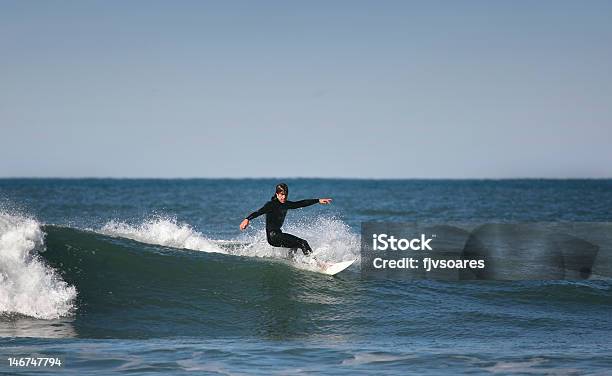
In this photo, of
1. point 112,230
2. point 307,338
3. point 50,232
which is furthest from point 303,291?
point 112,230

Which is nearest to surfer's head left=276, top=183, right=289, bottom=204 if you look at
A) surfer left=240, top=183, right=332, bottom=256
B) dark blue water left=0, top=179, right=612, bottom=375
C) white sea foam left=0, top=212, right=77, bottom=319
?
surfer left=240, top=183, right=332, bottom=256

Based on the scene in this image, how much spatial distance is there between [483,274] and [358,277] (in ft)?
9.64

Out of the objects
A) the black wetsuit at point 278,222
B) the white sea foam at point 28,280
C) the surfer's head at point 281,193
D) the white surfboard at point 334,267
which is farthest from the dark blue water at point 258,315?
the surfer's head at point 281,193

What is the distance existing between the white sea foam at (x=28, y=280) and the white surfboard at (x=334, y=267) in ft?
15.3

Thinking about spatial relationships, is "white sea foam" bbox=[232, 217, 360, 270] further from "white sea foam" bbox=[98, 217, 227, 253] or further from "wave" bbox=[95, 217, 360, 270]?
"white sea foam" bbox=[98, 217, 227, 253]

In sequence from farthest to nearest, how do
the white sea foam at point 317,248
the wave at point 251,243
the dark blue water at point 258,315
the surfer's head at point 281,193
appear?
the wave at point 251,243, the white sea foam at point 317,248, the surfer's head at point 281,193, the dark blue water at point 258,315

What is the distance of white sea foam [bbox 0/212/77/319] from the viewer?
12.5 metres

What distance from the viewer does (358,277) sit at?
15.8 meters

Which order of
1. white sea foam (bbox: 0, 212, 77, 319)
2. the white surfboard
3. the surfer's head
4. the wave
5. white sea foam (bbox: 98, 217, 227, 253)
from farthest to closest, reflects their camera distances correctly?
white sea foam (bbox: 98, 217, 227, 253), the wave, the white surfboard, the surfer's head, white sea foam (bbox: 0, 212, 77, 319)

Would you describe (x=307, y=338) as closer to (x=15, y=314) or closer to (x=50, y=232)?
(x=15, y=314)

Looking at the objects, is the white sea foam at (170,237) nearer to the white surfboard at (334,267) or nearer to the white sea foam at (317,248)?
the white sea foam at (317,248)

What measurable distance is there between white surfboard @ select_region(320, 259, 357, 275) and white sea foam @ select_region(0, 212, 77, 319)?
15.3ft

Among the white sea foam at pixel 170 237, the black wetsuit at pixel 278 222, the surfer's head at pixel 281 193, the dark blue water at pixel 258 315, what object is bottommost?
the dark blue water at pixel 258 315

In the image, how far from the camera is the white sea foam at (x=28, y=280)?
41.1ft
